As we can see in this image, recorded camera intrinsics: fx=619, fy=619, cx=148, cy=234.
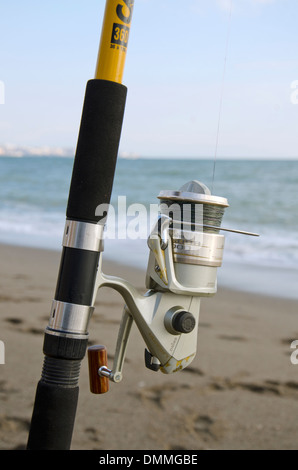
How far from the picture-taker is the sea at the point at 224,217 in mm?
6026

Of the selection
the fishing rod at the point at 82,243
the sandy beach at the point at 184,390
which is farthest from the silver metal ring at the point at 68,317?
the sandy beach at the point at 184,390

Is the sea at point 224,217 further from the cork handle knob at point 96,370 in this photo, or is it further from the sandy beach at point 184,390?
the sandy beach at point 184,390

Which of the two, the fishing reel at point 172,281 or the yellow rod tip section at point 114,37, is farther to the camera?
the fishing reel at point 172,281

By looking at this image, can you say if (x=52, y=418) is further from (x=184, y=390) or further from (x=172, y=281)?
(x=184, y=390)

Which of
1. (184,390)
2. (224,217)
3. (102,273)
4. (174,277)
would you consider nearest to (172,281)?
(174,277)

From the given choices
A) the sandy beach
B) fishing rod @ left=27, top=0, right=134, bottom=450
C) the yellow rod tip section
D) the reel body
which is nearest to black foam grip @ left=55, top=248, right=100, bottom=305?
A: fishing rod @ left=27, top=0, right=134, bottom=450

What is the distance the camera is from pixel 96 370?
4.09ft

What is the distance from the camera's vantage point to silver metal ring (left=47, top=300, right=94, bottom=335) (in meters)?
1.10

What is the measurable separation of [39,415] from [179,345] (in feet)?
1.04

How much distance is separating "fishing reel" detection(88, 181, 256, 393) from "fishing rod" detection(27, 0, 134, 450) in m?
0.12

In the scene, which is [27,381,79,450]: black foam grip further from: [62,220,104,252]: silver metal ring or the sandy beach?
the sandy beach

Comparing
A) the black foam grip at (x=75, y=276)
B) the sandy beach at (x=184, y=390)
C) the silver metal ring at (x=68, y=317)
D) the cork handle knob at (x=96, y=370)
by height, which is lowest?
the sandy beach at (x=184, y=390)

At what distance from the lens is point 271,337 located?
422cm
